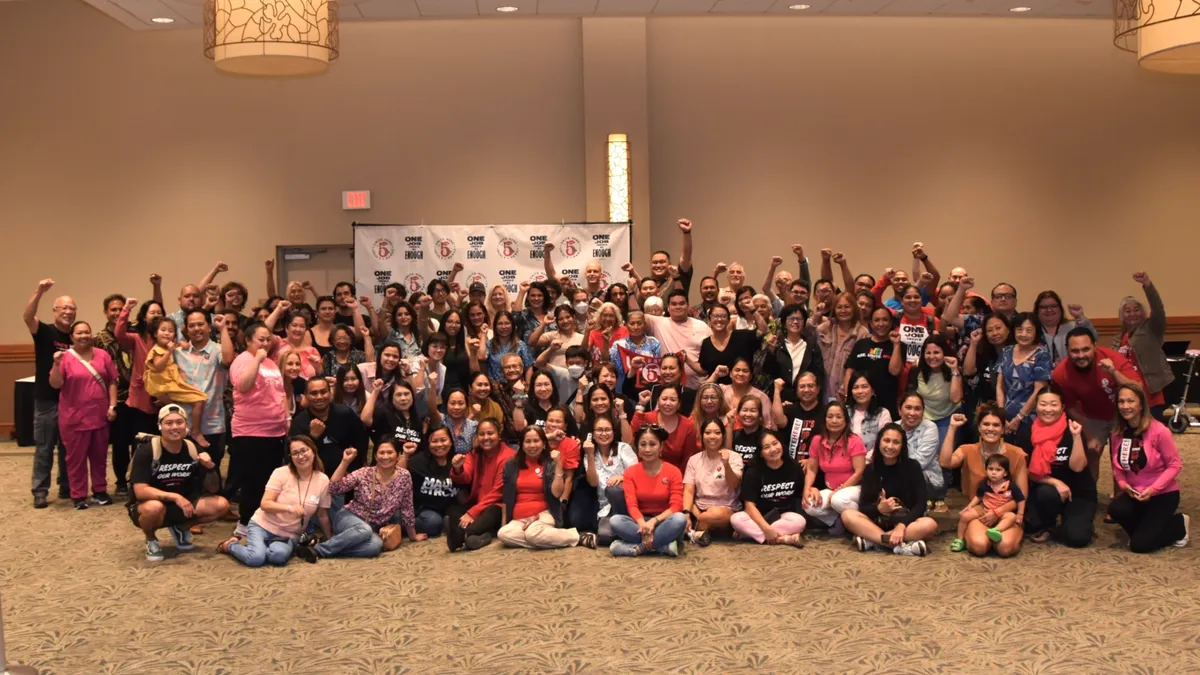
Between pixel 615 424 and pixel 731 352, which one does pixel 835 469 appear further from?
pixel 615 424

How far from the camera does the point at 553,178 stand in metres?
11.3

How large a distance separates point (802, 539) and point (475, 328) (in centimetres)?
276

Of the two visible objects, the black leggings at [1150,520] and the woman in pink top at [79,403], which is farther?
the woman in pink top at [79,403]

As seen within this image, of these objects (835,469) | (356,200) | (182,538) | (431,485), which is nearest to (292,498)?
(182,538)

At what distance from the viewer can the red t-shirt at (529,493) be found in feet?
22.7

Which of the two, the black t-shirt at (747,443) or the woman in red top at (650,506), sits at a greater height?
the black t-shirt at (747,443)

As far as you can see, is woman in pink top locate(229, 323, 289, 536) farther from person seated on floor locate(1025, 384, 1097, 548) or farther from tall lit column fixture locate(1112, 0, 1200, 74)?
tall lit column fixture locate(1112, 0, 1200, 74)

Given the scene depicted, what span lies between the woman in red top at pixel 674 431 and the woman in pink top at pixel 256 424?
2.20 m

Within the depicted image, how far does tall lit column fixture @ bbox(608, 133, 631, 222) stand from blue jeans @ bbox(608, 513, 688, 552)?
4764mm

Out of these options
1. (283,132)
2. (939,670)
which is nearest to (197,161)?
(283,132)

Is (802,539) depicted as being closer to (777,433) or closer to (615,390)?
(777,433)

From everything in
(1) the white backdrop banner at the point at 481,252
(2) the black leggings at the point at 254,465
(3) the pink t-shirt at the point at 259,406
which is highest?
(1) the white backdrop banner at the point at 481,252

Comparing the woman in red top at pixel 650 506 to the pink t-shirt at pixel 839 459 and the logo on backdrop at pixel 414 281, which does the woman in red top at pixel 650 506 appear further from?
the logo on backdrop at pixel 414 281

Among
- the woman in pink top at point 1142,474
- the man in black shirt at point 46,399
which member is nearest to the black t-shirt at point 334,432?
the man in black shirt at point 46,399
